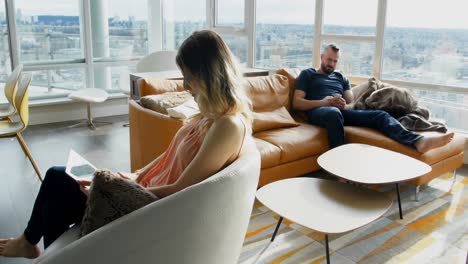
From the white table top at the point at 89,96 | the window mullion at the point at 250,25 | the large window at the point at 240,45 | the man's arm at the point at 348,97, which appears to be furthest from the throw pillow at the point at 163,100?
the large window at the point at 240,45

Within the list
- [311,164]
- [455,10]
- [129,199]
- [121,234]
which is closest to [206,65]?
[129,199]

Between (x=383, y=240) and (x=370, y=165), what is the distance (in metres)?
0.46

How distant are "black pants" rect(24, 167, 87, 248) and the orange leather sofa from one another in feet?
3.83

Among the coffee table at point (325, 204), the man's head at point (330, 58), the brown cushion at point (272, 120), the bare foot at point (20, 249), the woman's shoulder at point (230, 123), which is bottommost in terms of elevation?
the bare foot at point (20, 249)

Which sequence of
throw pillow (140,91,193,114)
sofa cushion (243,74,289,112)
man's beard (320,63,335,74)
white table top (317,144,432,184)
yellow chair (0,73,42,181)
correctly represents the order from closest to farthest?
white table top (317,144,432,184), throw pillow (140,91,193,114), yellow chair (0,73,42,181), sofa cushion (243,74,289,112), man's beard (320,63,335,74)

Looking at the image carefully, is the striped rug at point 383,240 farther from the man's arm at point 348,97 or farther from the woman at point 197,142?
the man's arm at point 348,97

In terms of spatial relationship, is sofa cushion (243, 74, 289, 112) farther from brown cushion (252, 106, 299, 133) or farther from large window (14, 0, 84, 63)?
large window (14, 0, 84, 63)

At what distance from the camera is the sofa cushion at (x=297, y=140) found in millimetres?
3176

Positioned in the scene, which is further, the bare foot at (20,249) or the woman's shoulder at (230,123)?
the bare foot at (20,249)

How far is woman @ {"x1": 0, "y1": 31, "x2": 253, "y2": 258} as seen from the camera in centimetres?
142

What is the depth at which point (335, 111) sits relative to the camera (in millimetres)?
3547

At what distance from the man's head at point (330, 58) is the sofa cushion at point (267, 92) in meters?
0.44

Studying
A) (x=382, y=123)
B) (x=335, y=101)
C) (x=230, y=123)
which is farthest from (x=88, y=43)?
(x=230, y=123)

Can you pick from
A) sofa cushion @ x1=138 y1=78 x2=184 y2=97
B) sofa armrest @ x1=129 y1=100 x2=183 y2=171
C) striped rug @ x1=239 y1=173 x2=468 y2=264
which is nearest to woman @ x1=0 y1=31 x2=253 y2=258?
striped rug @ x1=239 y1=173 x2=468 y2=264
